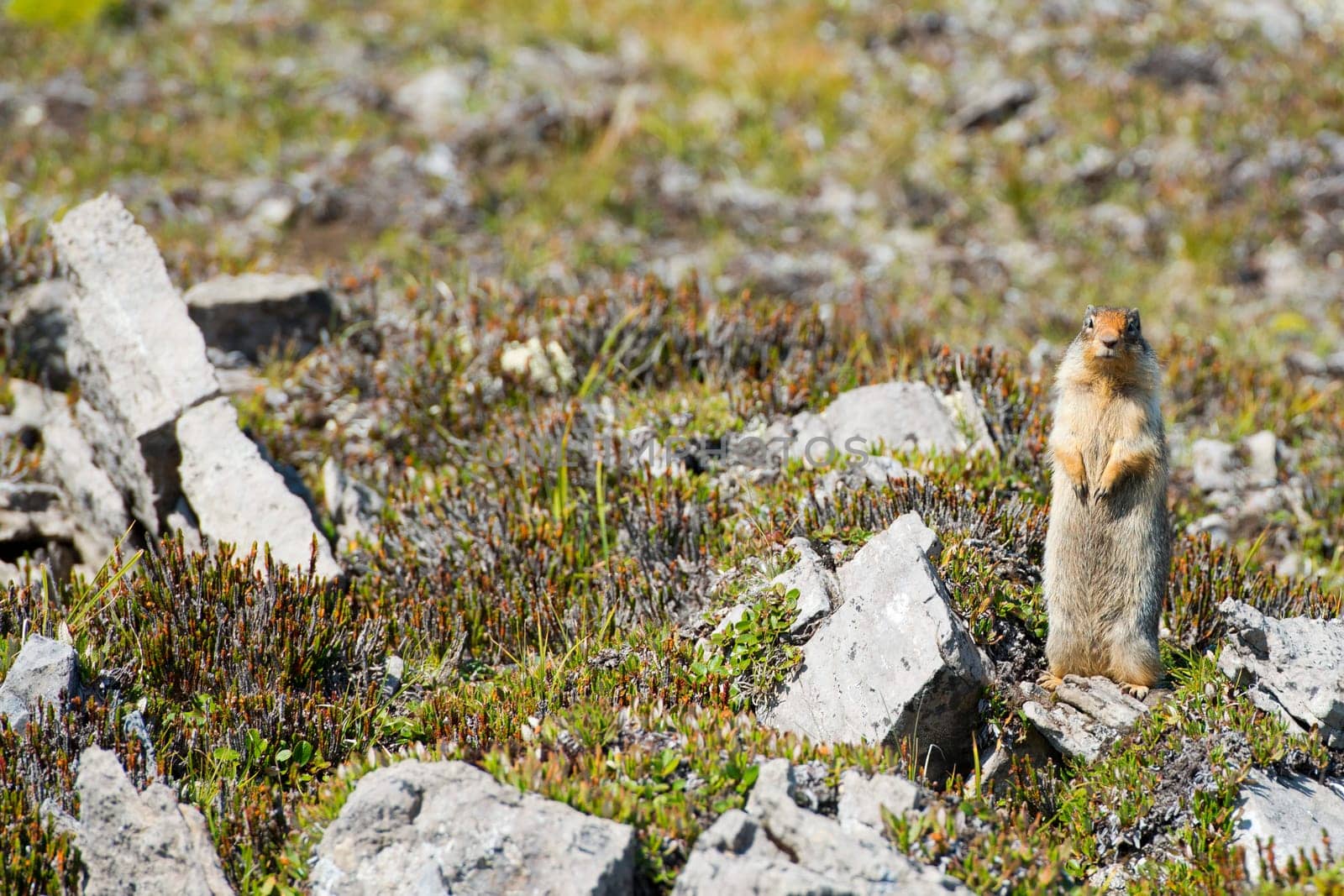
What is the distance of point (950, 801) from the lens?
4.13 meters

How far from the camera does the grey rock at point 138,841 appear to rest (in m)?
3.97

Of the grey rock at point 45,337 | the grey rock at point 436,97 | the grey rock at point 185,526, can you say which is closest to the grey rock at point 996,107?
the grey rock at point 436,97

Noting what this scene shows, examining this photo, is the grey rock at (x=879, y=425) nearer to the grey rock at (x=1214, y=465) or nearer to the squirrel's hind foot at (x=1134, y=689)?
the squirrel's hind foot at (x=1134, y=689)

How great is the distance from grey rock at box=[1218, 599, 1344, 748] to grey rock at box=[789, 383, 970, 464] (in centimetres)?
194

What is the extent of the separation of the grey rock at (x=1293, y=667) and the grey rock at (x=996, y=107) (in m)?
11.0

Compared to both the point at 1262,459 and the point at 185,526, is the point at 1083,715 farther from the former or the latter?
the point at 185,526

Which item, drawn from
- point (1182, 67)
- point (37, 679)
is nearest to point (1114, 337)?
point (37, 679)

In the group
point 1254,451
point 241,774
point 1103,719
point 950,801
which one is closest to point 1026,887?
point 950,801

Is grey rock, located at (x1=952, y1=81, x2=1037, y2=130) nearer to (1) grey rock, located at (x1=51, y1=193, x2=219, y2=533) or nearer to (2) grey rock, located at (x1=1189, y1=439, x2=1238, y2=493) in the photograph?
(2) grey rock, located at (x1=1189, y1=439, x2=1238, y2=493)

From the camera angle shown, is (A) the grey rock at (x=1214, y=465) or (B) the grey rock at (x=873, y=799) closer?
(B) the grey rock at (x=873, y=799)

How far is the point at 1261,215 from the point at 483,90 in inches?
397

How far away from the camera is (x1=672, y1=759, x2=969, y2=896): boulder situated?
3576 mm

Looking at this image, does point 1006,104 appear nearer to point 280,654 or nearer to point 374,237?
point 374,237

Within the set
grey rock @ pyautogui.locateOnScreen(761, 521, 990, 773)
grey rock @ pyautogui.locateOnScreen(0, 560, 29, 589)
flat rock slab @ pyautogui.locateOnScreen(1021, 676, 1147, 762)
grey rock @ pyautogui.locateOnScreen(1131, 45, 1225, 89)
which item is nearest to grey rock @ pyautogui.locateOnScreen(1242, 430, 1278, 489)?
flat rock slab @ pyautogui.locateOnScreen(1021, 676, 1147, 762)
